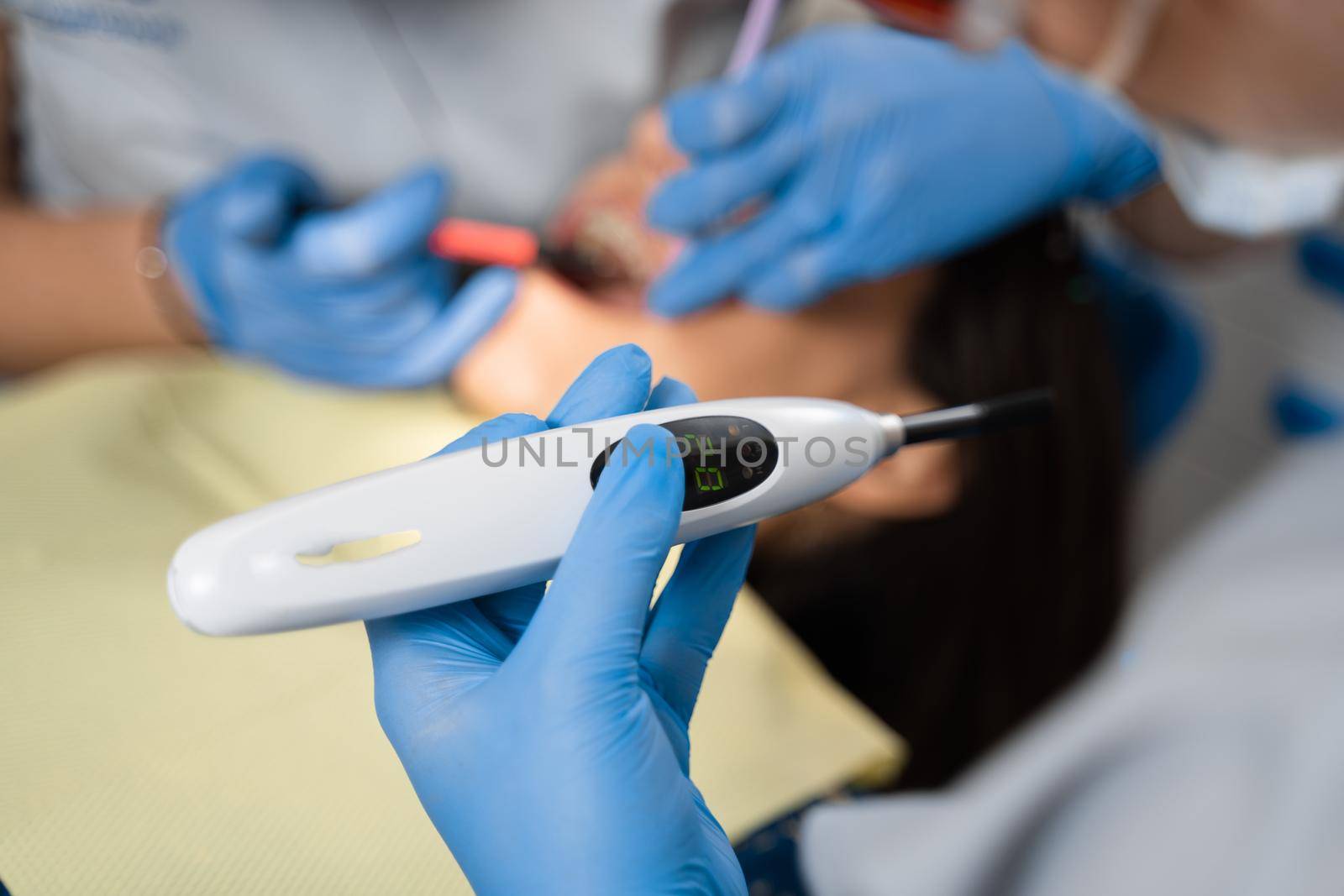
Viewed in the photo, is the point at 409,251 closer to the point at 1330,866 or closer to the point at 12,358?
the point at 12,358

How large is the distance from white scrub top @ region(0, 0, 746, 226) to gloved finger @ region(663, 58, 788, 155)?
0.27m

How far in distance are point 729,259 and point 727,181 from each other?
0.08m

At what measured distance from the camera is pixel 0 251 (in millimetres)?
947

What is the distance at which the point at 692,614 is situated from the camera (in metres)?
0.41

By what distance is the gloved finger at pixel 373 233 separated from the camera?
85 cm

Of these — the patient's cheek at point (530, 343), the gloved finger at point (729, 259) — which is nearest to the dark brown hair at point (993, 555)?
the gloved finger at point (729, 259)

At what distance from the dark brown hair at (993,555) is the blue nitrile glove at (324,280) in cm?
45

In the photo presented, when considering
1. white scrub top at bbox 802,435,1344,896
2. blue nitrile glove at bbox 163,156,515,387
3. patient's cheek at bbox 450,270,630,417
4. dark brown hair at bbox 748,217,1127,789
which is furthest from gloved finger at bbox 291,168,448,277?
white scrub top at bbox 802,435,1344,896

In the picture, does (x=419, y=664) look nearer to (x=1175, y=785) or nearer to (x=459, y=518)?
(x=459, y=518)

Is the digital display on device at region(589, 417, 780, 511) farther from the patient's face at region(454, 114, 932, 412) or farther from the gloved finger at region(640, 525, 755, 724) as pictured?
the patient's face at region(454, 114, 932, 412)

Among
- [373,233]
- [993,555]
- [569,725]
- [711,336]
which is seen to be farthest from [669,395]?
[993,555]

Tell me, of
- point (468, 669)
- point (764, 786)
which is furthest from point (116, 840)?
point (764, 786)

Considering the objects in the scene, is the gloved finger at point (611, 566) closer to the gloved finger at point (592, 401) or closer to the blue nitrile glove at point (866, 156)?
the gloved finger at point (592, 401)

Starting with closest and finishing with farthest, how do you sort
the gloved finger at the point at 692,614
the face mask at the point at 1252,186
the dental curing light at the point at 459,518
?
the dental curing light at the point at 459,518, the gloved finger at the point at 692,614, the face mask at the point at 1252,186
